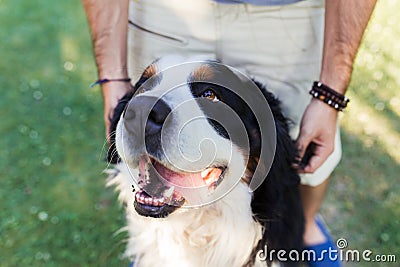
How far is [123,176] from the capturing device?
2080 millimetres

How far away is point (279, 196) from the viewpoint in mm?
2002

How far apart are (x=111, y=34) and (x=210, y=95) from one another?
2.16ft

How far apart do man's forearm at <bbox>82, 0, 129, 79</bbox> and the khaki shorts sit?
0.33 ft

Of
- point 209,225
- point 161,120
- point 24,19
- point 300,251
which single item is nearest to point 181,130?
point 161,120

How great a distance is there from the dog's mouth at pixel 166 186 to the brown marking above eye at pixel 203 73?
1.03ft

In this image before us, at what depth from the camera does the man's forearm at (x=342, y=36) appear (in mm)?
2070

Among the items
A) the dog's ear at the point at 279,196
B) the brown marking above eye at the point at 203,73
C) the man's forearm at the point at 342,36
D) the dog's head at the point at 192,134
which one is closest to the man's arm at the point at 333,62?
the man's forearm at the point at 342,36

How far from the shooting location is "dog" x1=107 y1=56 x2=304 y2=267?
5.48 feet

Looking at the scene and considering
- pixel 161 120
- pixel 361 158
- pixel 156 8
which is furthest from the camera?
pixel 361 158

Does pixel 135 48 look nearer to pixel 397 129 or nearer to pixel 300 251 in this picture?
pixel 300 251

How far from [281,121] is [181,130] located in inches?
21.2

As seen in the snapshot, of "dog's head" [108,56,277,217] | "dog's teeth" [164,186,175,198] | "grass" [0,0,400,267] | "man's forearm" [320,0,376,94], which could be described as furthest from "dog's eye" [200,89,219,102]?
"grass" [0,0,400,267]

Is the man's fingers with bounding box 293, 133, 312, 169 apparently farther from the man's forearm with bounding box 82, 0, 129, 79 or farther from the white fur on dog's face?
the man's forearm with bounding box 82, 0, 129, 79

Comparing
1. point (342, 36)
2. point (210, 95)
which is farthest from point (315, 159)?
point (210, 95)
